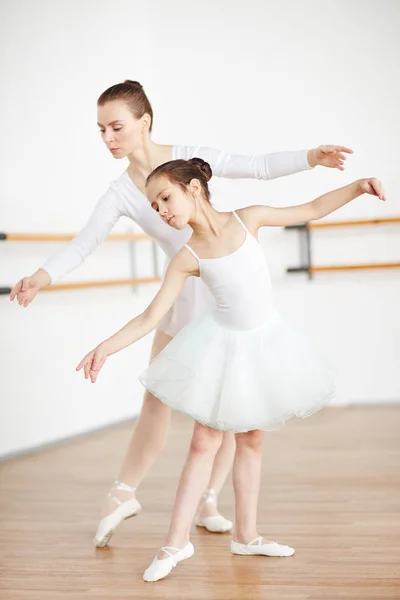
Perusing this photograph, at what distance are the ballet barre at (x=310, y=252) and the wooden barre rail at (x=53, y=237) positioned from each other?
76cm

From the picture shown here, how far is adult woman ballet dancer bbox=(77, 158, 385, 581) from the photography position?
2049 mm

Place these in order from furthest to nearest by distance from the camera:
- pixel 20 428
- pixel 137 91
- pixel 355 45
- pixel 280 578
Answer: pixel 355 45, pixel 20 428, pixel 137 91, pixel 280 578

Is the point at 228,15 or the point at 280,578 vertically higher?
the point at 228,15

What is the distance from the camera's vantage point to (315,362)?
7.08ft

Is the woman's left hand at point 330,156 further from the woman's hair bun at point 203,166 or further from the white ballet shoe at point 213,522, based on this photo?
the white ballet shoe at point 213,522

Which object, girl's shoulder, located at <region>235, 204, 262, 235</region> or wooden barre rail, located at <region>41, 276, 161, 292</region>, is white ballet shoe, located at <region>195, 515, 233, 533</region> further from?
wooden barre rail, located at <region>41, 276, 161, 292</region>

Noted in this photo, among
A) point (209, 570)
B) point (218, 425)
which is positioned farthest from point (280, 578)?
point (218, 425)

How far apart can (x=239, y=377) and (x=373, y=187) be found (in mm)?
512

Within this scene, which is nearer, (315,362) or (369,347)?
(315,362)

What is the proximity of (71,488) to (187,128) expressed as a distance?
228 cm

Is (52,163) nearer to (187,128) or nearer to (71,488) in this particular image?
(187,128)

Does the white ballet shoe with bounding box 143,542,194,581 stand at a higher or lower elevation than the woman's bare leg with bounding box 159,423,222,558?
lower

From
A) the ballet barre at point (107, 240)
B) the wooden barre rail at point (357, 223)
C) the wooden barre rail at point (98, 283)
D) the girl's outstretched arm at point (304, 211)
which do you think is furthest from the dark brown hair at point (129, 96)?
the wooden barre rail at point (357, 223)

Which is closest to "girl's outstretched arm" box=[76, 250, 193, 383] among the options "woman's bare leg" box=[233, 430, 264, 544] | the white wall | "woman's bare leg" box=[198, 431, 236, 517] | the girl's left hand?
the girl's left hand
